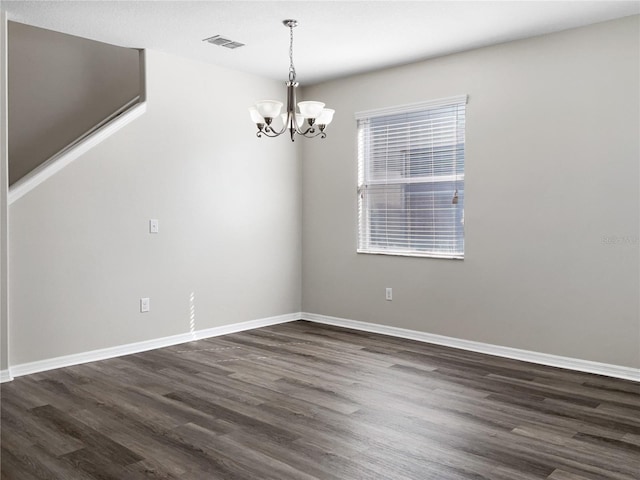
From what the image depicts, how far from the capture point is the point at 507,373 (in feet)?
13.1

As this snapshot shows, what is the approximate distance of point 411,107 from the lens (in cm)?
504

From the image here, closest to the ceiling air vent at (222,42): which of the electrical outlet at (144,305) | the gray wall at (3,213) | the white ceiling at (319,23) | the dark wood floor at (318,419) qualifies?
the white ceiling at (319,23)

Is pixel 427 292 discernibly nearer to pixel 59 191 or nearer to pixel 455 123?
pixel 455 123

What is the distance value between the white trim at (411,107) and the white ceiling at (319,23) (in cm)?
40

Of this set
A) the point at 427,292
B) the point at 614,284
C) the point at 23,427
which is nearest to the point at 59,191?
the point at 23,427

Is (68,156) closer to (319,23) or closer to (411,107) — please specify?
(319,23)

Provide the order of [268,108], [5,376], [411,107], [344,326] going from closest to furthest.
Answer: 1. [268,108]
2. [5,376]
3. [411,107]
4. [344,326]

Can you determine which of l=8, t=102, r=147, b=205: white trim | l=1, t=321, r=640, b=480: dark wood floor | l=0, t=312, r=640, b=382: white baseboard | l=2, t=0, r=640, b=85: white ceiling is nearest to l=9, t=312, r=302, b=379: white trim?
l=0, t=312, r=640, b=382: white baseboard

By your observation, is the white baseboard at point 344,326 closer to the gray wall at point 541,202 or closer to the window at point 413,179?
the gray wall at point 541,202

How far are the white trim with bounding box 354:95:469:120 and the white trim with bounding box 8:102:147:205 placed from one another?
209 cm

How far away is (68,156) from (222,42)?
4.92ft

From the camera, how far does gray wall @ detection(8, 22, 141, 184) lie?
4926mm

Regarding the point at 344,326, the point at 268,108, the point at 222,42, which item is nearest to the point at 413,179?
the point at 344,326

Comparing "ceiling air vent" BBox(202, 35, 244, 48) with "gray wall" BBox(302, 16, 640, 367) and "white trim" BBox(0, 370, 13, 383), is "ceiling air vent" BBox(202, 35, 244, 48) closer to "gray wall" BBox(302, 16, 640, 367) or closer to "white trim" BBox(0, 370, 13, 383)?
"gray wall" BBox(302, 16, 640, 367)
